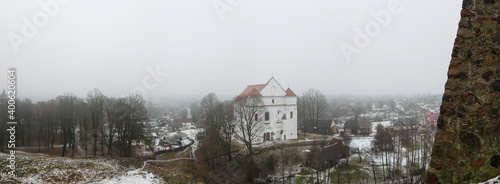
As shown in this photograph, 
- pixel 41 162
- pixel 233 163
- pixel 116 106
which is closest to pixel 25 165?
pixel 41 162

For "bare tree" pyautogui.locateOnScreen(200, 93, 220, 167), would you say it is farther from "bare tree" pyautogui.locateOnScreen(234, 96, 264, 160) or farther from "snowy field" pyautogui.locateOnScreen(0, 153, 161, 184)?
"snowy field" pyautogui.locateOnScreen(0, 153, 161, 184)

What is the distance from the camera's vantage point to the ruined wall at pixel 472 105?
3.61 metres

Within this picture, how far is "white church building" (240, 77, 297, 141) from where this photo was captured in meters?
38.6

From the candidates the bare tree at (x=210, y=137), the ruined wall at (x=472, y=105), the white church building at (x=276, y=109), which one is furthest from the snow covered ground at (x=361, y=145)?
the ruined wall at (x=472, y=105)

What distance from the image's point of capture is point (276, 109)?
39.9 metres

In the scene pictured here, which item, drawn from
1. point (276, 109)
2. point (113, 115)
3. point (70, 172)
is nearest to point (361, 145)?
point (276, 109)

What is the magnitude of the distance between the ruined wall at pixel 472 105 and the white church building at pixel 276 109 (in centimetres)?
3349

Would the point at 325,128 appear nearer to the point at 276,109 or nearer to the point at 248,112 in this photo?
the point at 276,109

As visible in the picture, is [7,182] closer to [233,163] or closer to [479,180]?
[233,163]

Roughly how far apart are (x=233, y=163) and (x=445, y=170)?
25.9 meters

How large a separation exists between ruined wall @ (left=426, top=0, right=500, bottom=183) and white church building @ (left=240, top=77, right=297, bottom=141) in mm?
33489

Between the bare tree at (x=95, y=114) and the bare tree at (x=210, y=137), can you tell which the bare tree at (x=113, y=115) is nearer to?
the bare tree at (x=95, y=114)

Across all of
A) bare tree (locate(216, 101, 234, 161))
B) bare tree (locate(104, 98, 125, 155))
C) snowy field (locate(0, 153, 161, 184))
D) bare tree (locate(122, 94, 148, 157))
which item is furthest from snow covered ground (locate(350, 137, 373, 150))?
bare tree (locate(104, 98, 125, 155))

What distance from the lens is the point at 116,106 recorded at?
2828cm
